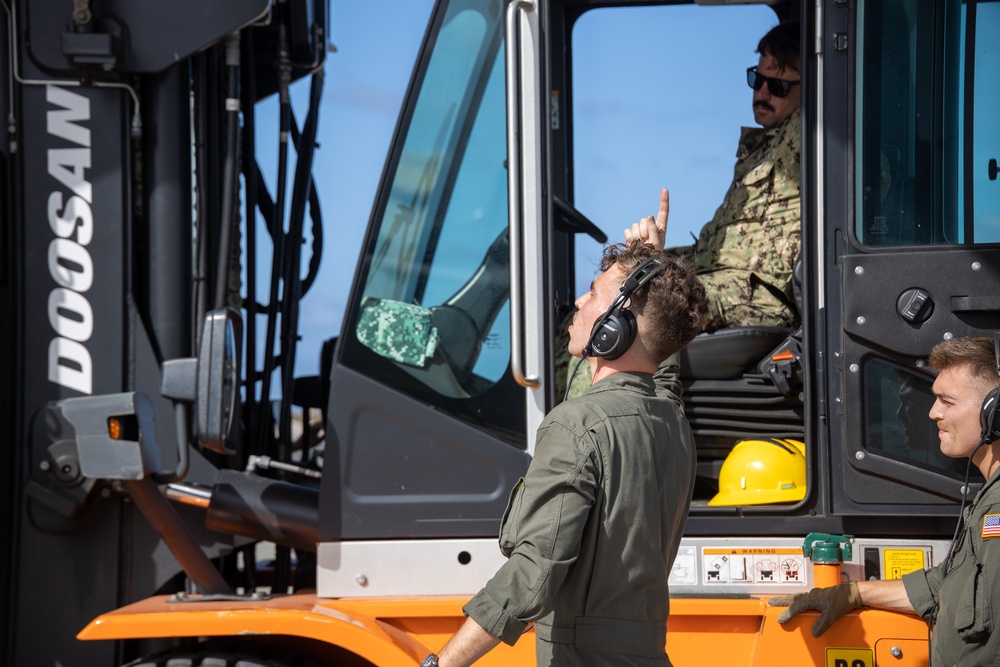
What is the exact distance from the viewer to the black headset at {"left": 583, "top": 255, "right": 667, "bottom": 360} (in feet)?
7.14

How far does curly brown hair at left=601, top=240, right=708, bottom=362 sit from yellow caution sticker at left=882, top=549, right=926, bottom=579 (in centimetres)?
99

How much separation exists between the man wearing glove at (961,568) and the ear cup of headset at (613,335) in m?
0.92

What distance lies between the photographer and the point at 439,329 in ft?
10.0

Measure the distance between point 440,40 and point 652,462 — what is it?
4.77 ft

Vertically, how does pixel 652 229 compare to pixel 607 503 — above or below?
above

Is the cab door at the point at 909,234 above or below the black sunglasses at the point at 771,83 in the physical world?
below

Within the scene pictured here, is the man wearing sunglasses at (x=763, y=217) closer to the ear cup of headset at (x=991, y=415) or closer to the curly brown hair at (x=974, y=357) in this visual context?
the curly brown hair at (x=974, y=357)

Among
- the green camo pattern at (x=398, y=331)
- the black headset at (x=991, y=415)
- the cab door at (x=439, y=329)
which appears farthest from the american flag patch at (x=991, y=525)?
the green camo pattern at (x=398, y=331)

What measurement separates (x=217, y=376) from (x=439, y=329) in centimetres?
63

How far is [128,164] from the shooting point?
3365 mm

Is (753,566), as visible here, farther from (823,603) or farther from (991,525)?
(991,525)

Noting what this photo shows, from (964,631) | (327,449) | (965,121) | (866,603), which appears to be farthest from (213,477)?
(965,121)

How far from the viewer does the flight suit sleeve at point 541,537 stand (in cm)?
199

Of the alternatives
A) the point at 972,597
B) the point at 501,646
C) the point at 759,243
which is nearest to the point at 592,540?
the point at 501,646
